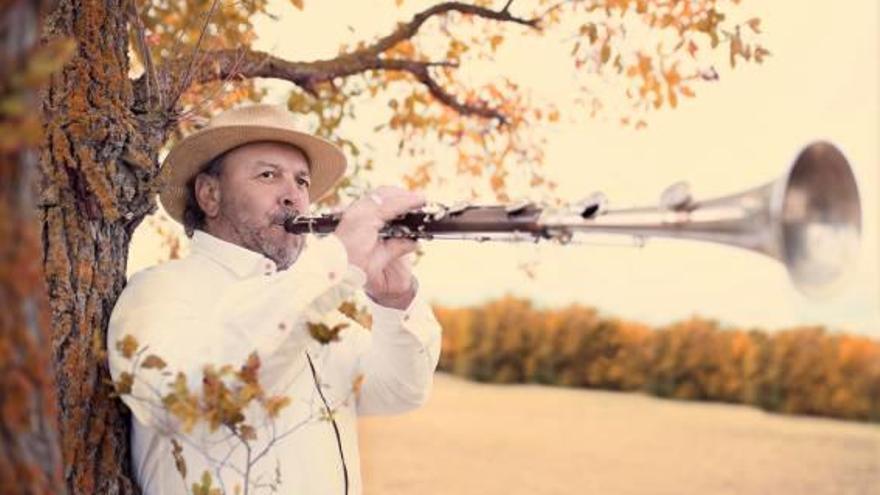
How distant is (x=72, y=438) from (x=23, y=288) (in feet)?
3.61

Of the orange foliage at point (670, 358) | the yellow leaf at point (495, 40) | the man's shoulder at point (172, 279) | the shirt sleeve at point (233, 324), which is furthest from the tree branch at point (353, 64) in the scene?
the orange foliage at point (670, 358)

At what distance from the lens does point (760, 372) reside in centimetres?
1009

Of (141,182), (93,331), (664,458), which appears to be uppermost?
(141,182)

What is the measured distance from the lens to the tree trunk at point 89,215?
9.25 ft

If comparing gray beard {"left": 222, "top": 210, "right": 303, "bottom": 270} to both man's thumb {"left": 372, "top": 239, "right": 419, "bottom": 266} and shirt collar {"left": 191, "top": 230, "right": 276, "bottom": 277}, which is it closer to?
shirt collar {"left": 191, "top": 230, "right": 276, "bottom": 277}

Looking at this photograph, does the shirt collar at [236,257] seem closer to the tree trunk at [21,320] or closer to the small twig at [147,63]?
the small twig at [147,63]

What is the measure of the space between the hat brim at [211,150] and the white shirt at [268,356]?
0.20m

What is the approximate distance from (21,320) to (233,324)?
2.76ft

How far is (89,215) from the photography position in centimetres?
289

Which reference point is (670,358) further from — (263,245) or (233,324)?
(233,324)

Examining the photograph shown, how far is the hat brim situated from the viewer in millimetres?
3123

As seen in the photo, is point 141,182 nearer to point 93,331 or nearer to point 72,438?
point 93,331

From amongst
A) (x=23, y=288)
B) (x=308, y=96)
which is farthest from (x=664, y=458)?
(x=23, y=288)

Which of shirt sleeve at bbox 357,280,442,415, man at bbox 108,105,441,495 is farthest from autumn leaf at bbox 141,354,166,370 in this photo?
shirt sleeve at bbox 357,280,442,415
